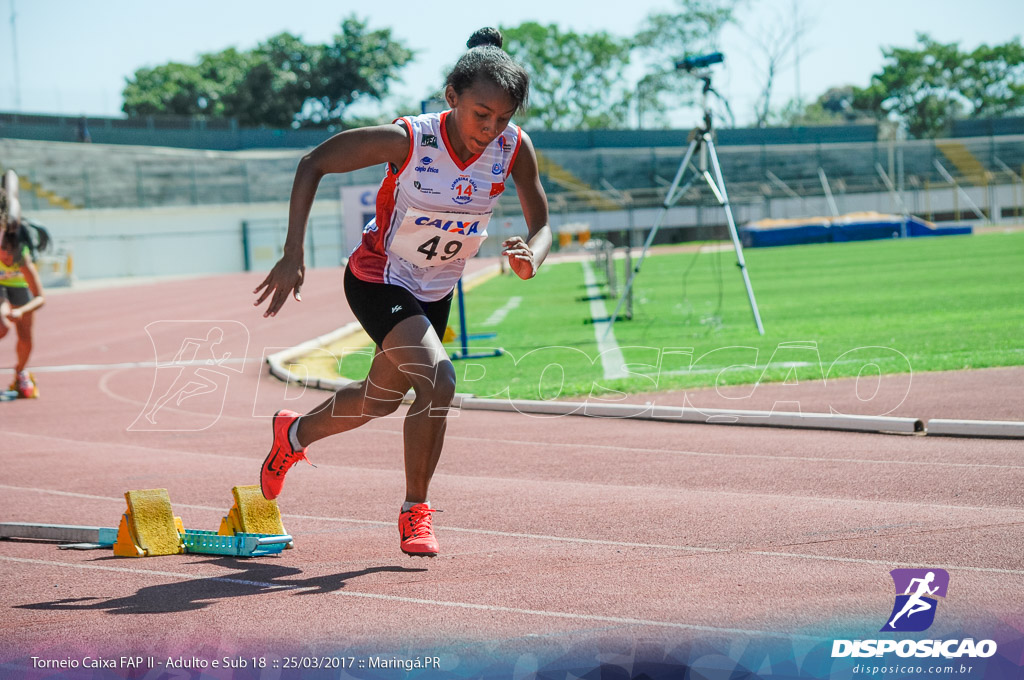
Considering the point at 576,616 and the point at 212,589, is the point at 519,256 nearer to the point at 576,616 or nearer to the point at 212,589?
the point at 576,616

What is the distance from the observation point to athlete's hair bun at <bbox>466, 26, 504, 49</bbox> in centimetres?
492

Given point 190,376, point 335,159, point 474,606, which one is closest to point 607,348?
point 190,376

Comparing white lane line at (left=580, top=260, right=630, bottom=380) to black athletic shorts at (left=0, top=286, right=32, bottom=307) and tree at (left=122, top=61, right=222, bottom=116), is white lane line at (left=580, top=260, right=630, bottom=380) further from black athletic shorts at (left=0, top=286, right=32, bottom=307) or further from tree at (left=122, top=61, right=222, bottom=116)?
tree at (left=122, top=61, right=222, bottom=116)

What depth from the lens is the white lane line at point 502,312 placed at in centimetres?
1800

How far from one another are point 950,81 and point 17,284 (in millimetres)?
89735

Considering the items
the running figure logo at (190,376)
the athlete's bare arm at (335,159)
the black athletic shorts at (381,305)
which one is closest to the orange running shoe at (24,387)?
the running figure logo at (190,376)

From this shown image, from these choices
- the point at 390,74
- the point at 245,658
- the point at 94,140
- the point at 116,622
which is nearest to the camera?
the point at 245,658

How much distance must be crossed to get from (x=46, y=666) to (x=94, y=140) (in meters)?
59.7

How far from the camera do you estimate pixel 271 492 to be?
4832 millimetres

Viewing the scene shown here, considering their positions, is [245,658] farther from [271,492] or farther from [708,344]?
[708,344]

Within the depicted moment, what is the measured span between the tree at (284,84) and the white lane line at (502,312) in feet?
180

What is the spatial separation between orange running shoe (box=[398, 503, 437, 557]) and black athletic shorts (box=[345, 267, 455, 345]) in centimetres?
77

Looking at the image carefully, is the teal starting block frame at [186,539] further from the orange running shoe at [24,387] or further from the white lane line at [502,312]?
the white lane line at [502,312]

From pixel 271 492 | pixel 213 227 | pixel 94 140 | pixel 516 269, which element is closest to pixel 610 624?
pixel 516 269
